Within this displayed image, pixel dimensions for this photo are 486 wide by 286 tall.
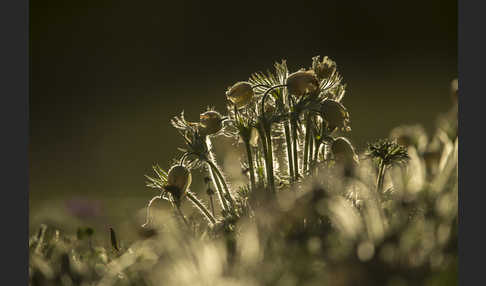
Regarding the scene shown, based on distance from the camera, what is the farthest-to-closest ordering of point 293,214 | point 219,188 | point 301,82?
point 219,188
point 301,82
point 293,214

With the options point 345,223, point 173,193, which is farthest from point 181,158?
point 345,223

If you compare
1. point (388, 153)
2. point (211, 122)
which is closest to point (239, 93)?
point (211, 122)

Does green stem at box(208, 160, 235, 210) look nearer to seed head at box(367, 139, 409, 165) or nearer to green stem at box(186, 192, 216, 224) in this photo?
green stem at box(186, 192, 216, 224)

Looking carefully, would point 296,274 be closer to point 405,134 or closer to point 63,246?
point 63,246

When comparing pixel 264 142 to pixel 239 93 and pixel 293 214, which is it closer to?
pixel 239 93

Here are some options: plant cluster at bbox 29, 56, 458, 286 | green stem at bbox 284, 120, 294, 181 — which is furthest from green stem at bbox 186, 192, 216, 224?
green stem at bbox 284, 120, 294, 181

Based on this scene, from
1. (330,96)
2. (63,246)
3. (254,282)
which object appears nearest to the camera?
(254,282)
